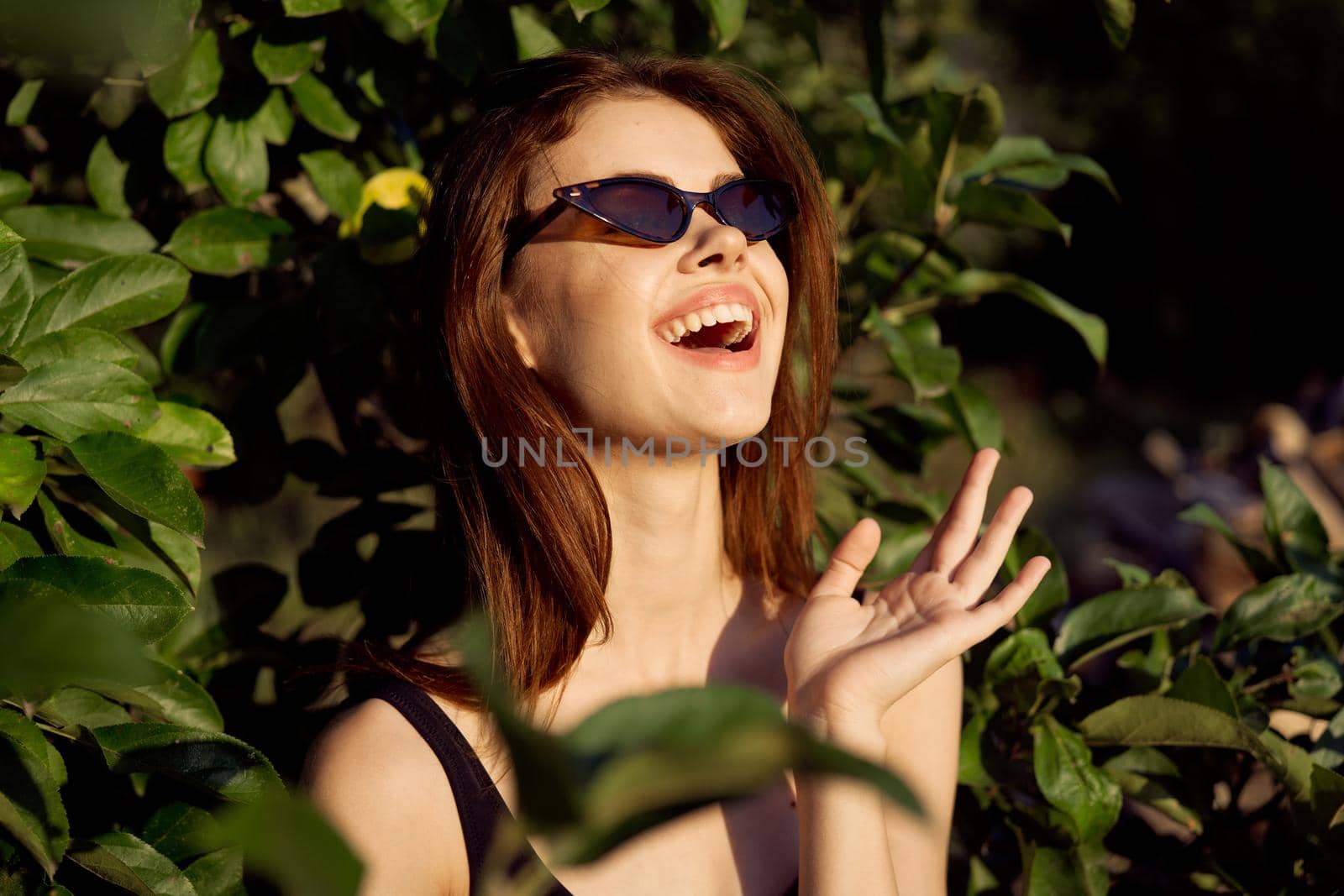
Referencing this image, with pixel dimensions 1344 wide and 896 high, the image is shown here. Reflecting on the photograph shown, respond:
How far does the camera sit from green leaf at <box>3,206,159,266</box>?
1454mm

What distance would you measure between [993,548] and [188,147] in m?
1.25

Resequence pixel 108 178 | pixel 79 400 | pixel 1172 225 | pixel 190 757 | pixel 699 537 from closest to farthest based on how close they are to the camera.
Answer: pixel 190 757 < pixel 79 400 < pixel 699 537 < pixel 108 178 < pixel 1172 225

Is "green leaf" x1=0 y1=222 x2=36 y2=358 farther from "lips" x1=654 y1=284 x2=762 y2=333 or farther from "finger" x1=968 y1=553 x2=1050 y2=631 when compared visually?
"finger" x1=968 y1=553 x2=1050 y2=631

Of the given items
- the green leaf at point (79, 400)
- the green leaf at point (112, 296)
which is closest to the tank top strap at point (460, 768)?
the green leaf at point (79, 400)

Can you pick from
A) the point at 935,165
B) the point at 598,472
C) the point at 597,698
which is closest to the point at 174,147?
the point at 598,472

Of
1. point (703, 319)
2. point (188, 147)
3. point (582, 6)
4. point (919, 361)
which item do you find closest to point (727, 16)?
point (582, 6)

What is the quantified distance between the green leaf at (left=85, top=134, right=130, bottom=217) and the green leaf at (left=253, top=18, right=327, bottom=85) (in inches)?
11.0

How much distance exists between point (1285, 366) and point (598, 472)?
6.42m

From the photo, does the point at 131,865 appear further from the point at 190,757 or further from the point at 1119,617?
the point at 1119,617

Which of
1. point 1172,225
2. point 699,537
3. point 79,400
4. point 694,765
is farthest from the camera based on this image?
point 1172,225

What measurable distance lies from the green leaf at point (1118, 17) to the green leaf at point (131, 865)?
152 centimetres

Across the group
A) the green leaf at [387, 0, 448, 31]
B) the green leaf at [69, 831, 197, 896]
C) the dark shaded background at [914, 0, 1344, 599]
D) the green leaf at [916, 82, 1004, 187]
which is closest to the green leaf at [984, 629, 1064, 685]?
the green leaf at [916, 82, 1004, 187]

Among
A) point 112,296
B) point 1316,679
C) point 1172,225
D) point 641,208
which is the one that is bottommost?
point 1172,225

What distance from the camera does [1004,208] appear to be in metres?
1.61
